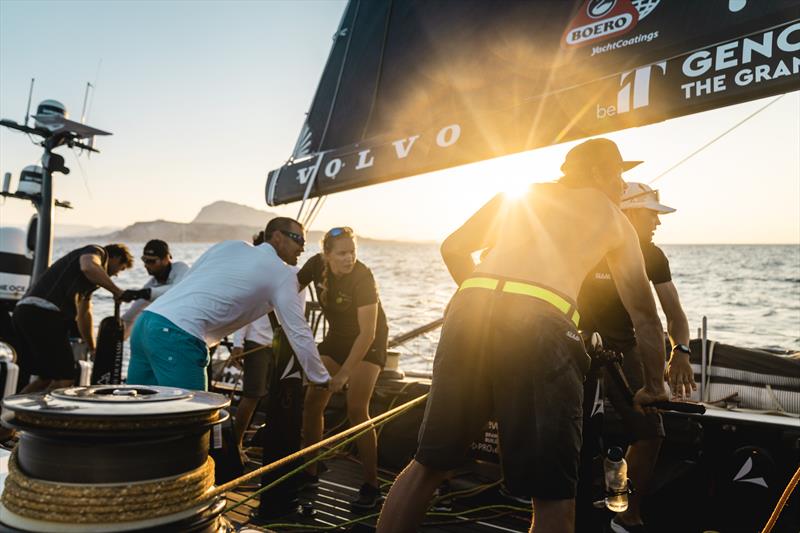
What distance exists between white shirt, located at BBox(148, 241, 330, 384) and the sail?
1.50 metres

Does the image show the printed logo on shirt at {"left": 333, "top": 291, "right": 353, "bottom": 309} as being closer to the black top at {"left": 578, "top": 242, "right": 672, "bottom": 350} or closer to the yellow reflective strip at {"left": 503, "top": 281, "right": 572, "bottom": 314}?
the black top at {"left": 578, "top": 242, "right": 672, "bottom": 350}

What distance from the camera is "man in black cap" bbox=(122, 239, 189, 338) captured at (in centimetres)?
523

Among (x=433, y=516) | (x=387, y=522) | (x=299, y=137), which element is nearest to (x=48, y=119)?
(x=299, y=137)

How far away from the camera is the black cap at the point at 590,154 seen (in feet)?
7.55

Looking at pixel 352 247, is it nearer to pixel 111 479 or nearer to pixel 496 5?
pixel 496 5

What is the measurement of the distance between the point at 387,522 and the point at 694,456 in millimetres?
2558

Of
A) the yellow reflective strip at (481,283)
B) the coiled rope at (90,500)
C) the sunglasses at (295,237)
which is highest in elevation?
the sunglasses at (295,237)

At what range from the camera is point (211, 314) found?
2.93 meters

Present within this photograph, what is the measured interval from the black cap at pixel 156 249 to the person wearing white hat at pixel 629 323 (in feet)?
13.3

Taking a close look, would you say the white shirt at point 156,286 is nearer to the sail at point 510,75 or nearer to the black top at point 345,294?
the sail at point 510,75

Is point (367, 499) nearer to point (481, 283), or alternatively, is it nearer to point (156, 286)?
point (481, 283)

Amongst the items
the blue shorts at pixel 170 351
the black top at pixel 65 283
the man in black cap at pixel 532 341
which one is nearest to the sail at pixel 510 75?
the man in black cap at pixel 532 341

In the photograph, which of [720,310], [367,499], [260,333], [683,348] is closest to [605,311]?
[683,348]

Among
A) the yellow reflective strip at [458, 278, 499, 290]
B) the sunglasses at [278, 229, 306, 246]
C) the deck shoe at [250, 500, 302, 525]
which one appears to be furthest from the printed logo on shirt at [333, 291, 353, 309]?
the yellow reflective strip at [458, 278, 499, 290]
